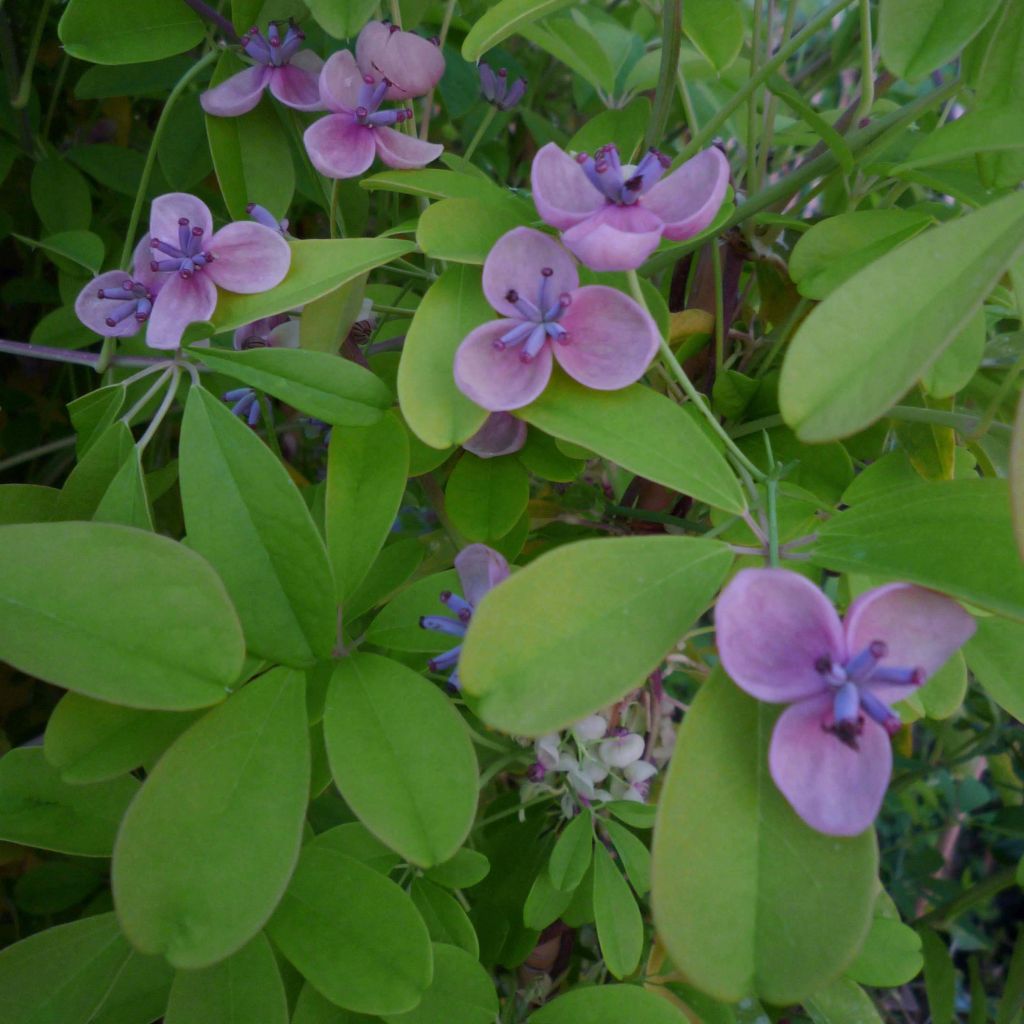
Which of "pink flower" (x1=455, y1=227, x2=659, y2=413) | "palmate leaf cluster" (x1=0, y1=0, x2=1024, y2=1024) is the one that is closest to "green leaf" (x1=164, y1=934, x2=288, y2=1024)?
"palmate leaf cluster" (x1=0, y1=0, x2=1024, y2=1024)

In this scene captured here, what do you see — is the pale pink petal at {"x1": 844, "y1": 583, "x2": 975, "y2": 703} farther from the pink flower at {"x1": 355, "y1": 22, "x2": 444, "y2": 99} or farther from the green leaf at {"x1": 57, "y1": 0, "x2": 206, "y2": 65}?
the green leaf at {"x1": 57, "y1": 0, "x2": 206, "y2": 65}

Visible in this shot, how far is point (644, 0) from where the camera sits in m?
0.67

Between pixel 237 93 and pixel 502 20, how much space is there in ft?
0.67

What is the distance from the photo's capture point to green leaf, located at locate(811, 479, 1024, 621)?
37 centimetres

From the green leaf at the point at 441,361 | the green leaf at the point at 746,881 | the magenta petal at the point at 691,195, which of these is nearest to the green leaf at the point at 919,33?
the magenta petal at the point at 691,195

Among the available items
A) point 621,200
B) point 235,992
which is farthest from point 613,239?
point 235,992

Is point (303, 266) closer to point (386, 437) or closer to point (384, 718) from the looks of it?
point (386, 437)

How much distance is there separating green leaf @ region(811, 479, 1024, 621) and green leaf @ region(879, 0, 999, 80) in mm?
239

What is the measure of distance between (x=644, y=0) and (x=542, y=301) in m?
0.35

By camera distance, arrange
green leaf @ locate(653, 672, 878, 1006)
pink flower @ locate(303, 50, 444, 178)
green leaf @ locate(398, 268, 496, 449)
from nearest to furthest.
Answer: green leaf @ locate(653, 672, 878, 1006)
green leaf @ locate(398, 268, 496, 449)
pink flower @ locate(303, 50, 444, 178)

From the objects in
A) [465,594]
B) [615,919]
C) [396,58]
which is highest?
[396,58]

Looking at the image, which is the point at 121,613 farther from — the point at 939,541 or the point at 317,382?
the point at 939,541

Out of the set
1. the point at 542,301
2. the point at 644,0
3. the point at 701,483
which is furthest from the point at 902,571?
the point at 644,0

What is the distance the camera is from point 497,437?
1.79 feet
